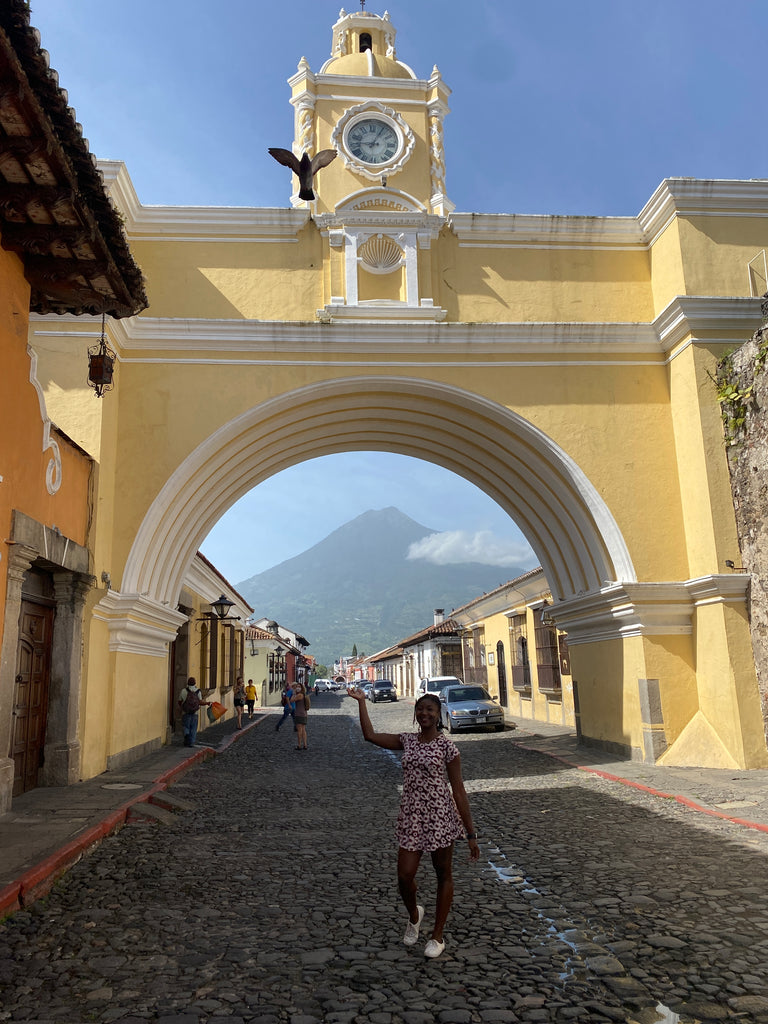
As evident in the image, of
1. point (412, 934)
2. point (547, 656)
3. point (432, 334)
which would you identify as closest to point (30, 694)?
point (412, 934)

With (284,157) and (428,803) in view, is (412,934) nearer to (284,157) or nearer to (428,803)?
(428,803)

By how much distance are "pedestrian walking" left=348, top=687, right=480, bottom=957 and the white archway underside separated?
731cm

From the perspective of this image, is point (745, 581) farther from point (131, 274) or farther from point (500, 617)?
point (500, 617)

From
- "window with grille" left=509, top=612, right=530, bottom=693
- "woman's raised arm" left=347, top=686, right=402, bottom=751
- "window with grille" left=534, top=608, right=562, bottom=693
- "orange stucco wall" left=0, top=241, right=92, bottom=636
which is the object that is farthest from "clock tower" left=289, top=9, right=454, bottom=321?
"window with grille" left=509, top=612, right=530, bottom=693

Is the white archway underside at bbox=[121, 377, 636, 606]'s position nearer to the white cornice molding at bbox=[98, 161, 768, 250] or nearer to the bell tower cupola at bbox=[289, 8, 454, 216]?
the white cornice molding at bbox=[98, 161, 768, 250]

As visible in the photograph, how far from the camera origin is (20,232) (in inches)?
239

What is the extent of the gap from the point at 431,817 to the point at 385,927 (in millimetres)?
819

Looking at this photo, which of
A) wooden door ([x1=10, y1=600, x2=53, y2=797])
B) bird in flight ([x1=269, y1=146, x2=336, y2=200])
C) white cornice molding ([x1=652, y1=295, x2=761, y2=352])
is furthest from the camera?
white cornice molding ([x1=652, y1=295, x2=761, y2=352])

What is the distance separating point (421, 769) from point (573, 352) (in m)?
9.16

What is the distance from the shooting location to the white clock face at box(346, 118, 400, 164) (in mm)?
12570

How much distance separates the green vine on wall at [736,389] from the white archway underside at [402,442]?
2022mm

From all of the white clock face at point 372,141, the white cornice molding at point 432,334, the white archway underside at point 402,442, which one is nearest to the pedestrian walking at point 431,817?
the white archway underside at point 402,442

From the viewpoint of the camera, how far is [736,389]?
10.5 metres

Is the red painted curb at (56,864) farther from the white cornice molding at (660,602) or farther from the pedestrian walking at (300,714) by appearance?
the pedestrian walking at (300,714)
